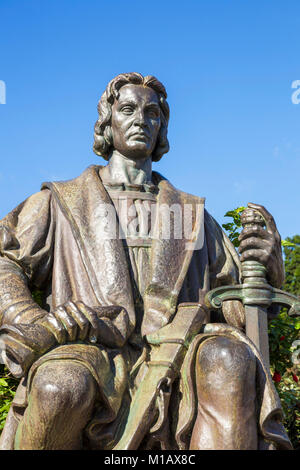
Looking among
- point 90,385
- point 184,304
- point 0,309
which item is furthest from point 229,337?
point 0,309

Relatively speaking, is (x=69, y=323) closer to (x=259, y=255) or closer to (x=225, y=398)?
(x=225, y=398)

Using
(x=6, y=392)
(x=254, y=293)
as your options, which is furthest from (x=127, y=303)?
(x=6, y=392)

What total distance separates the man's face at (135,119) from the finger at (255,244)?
107 cm

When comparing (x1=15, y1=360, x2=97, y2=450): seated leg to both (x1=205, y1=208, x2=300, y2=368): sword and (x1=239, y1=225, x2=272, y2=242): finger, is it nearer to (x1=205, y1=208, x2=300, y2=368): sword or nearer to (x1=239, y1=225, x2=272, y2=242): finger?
(x1=205, y1=208, x2=300, y2=368): sword

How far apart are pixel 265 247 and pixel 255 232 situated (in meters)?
0.12

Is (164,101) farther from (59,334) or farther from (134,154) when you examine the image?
(59,334)

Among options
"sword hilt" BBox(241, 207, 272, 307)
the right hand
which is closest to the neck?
"sword hilt" BBox(241, 207, 272, 307)

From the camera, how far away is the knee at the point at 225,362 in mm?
4035

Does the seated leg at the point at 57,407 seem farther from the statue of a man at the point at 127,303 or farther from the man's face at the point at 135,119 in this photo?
the man's face at the point at 135,119

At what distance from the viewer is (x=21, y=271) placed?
498 centimetres

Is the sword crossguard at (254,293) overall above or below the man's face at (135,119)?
below

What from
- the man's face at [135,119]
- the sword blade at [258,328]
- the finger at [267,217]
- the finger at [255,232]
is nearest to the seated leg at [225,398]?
the sword blade at [258,328]

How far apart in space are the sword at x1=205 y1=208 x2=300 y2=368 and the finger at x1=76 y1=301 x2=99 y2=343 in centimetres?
85

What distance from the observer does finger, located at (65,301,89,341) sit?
4230 millimetres
